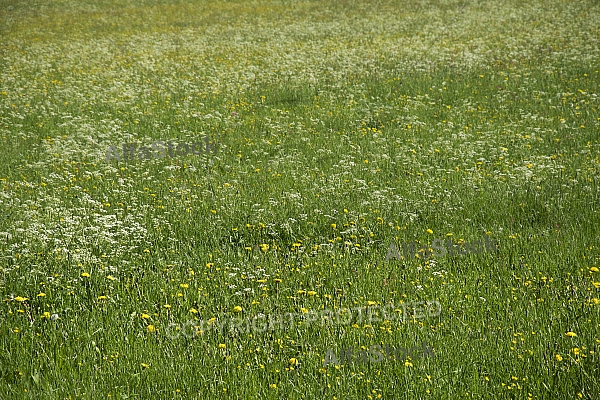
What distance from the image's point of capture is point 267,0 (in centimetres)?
3334

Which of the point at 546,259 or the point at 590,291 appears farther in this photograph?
the point at 546,259

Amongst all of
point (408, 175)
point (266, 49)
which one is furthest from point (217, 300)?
point (266, 49)

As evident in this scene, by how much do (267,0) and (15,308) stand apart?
3122 centimetres

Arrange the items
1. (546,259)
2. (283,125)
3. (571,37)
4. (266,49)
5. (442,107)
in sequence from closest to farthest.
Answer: (546,259) → (283,125) → (442,107) → (571,37) → (266,49)

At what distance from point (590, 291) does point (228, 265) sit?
3792mm

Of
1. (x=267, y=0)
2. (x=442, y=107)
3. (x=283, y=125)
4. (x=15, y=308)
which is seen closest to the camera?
(x=15, y=308)

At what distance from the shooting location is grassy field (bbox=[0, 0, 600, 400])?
14.3 feet

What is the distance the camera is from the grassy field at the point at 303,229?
4355 millimetres

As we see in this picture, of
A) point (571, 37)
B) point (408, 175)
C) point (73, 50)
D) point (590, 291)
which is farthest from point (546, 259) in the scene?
point (73, 50)

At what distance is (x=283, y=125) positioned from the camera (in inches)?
472

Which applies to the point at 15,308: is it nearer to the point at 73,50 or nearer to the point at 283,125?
the point at 283,125

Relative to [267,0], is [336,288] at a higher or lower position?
lower

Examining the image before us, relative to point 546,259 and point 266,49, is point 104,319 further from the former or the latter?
point 266,49

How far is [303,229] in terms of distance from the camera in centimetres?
725
